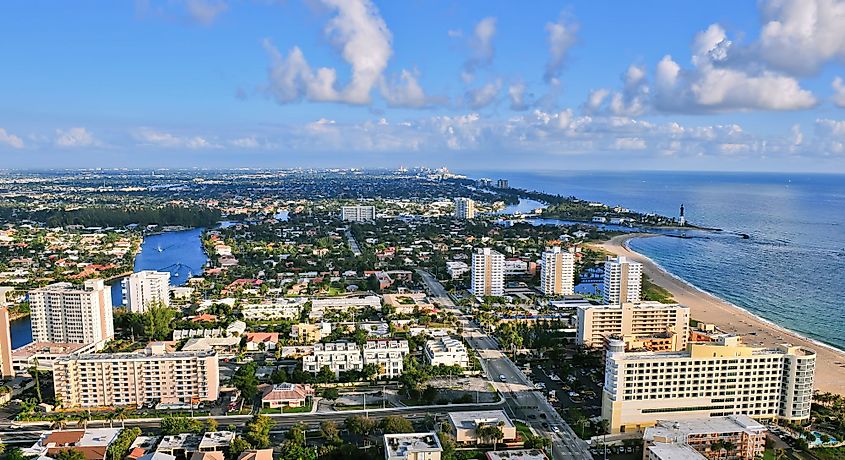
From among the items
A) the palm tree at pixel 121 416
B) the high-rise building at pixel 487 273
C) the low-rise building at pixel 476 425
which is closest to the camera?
the low-rise building at pixel 476 425

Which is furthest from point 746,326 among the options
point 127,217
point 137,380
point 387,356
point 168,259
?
point 127,217

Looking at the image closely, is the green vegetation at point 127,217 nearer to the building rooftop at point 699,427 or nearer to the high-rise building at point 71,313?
the high-rise building at point 71,313

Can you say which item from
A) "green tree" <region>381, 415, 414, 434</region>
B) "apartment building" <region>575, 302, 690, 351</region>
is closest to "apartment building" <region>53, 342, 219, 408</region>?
"green tree" <region>381, 415, 414, 434</region>

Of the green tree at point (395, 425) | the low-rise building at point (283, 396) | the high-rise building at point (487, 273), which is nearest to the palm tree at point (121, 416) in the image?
the low-rise building at point (283, 396)

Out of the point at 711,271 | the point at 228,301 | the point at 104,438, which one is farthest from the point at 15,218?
the point at 711,271

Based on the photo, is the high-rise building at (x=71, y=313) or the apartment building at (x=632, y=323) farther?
the high-rise building at (x=71, y=313)

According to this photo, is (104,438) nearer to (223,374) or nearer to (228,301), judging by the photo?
(223,374)
